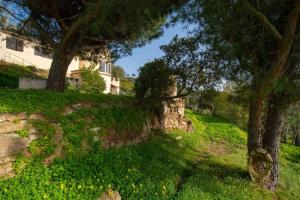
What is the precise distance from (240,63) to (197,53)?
2.86m

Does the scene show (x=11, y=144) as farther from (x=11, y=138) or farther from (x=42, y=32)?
(x=42, y=32)

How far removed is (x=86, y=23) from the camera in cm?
1090

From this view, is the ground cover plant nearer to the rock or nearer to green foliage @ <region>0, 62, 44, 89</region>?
green foliage @ <region>0, 62, 44, 89</region>

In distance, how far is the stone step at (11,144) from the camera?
20.9ft

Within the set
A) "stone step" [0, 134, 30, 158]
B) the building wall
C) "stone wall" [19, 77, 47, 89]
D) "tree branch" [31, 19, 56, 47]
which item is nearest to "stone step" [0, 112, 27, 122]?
"stone step" [0, 134, 30, 158]

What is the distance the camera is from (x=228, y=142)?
20125mm

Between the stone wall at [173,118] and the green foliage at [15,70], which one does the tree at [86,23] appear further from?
the green foliage at [15,70]

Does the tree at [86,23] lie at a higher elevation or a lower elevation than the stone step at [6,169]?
higher

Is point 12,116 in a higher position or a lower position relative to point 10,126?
higher

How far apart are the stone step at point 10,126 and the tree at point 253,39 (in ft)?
18.6

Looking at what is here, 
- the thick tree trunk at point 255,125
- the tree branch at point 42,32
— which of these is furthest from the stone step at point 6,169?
the tree branch at point 42,32

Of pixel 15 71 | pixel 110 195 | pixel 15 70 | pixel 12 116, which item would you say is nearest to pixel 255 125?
pixel 110 195

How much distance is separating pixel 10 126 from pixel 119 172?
2.81m

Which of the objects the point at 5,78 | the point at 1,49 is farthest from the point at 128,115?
the point at 1,49
